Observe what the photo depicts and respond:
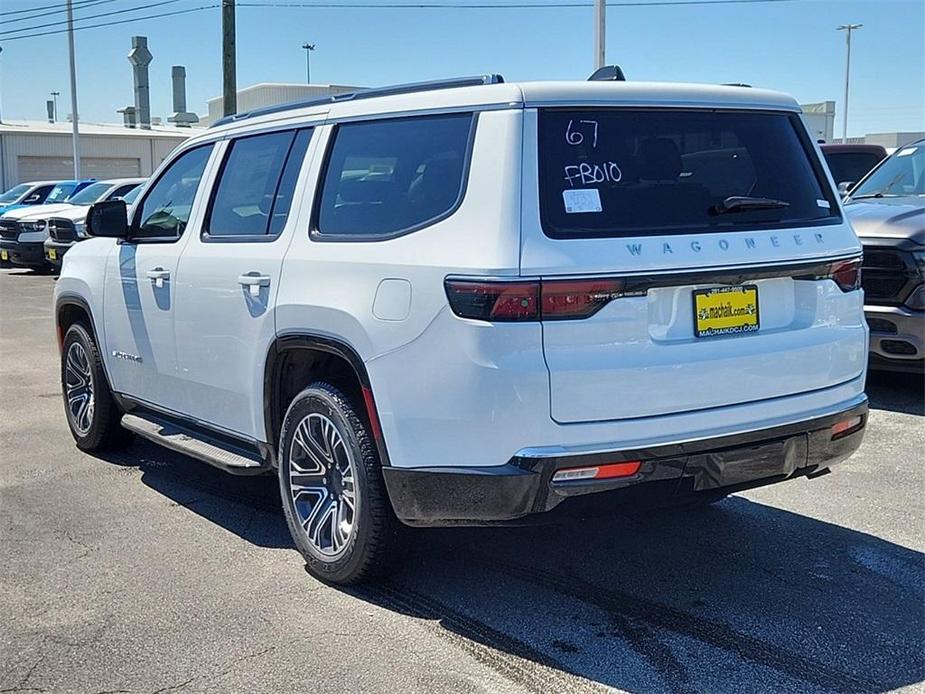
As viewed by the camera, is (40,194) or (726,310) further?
(40,194)

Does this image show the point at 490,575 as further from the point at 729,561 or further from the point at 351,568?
the point at 729,561

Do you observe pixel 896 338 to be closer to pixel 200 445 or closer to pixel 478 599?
pixel 478 599

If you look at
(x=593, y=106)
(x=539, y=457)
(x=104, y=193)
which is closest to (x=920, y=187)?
(x=593, y=106)

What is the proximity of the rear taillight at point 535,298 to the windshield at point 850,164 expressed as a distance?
988 centimetres

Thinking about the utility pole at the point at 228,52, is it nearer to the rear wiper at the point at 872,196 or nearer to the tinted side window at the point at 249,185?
the rear wiper at the point at 872,196

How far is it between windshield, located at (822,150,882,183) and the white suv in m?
8.73

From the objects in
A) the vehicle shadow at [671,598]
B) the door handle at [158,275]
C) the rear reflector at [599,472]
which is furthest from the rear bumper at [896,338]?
the door handle at [158,275]

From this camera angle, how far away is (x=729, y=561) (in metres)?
4.45

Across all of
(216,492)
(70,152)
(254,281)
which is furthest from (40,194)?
(70,152)

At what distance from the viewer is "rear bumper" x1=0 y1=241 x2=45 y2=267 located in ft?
61.9

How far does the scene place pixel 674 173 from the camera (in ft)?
12.3

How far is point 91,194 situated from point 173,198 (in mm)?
14698

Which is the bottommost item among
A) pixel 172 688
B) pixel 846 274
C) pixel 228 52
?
pixel 172 688

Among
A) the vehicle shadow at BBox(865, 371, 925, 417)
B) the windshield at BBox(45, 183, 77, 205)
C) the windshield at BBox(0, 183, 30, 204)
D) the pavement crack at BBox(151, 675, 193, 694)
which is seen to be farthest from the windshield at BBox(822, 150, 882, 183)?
the windshield at BBox(0, 183, 30, 204)
